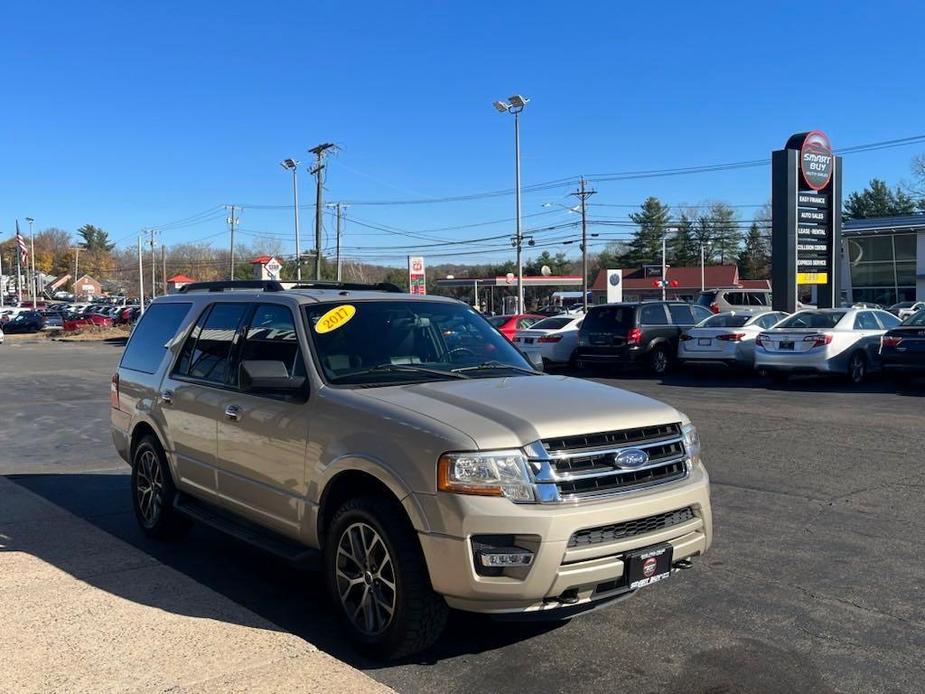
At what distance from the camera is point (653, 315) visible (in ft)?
67.8

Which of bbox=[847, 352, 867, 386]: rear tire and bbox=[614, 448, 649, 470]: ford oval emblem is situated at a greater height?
bbox=[614, 448, 649, 470]: ford oval emblem

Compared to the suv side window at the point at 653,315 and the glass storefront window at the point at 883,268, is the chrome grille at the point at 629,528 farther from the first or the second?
the glass storefront window at the point at 883,268

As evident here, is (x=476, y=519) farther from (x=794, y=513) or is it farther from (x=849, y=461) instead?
(x=849, y=461)

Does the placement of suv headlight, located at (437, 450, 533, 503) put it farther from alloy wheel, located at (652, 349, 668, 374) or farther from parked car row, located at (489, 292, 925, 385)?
alloy wheel, located at (652, 349, 668, 374)

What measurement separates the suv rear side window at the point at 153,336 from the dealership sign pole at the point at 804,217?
19.2 metres

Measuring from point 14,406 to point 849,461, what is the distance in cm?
1459

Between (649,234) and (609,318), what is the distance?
9980 cm

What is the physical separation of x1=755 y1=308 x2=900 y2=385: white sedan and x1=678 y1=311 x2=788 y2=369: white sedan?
3.84 feet

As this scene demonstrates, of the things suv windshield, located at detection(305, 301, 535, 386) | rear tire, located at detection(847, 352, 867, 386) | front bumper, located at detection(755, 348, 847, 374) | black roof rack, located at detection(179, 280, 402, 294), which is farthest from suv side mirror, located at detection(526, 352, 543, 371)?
rear tire, located at detection(847, 352, 867, 386)

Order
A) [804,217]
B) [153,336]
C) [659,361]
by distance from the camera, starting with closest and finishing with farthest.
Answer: [153,336]
[659,361]
[804,217]

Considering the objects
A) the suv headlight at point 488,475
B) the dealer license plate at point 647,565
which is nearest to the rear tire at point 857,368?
the dealer license plate at point 647,565

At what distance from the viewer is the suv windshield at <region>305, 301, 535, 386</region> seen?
4906mm

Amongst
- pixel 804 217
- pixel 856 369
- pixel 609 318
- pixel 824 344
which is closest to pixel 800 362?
pixel 824 344

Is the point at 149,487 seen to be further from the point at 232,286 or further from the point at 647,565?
the point at 647,565
